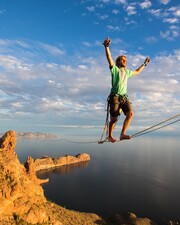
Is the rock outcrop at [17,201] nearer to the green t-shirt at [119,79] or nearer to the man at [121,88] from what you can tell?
the man at [121,88]

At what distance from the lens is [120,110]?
463 inches

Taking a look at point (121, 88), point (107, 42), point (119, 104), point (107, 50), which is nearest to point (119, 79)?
point (121, 88)

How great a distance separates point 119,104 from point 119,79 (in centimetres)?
134

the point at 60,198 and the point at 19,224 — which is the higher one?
the point at 19,224

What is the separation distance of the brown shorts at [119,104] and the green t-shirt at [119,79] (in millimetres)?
261

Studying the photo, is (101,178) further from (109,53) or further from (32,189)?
(109,53)

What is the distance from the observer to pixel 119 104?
11.5m

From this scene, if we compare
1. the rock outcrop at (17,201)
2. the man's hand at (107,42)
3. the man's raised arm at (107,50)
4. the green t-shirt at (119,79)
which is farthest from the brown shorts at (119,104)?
the rock outcrop at (17,201)

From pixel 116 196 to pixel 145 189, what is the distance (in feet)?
92.4

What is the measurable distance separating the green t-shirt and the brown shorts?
0.26 m

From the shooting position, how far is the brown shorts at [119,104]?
11.1 m

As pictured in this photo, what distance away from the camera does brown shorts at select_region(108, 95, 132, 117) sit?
36.6 ft

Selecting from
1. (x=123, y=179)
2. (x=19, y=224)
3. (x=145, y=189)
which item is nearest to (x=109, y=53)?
(x=19, y=224)

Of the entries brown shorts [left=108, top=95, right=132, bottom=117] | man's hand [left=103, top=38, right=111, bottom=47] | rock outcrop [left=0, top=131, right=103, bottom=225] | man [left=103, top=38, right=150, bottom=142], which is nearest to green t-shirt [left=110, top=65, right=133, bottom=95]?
man [left=103, top=38, right=150, bottom=142]
